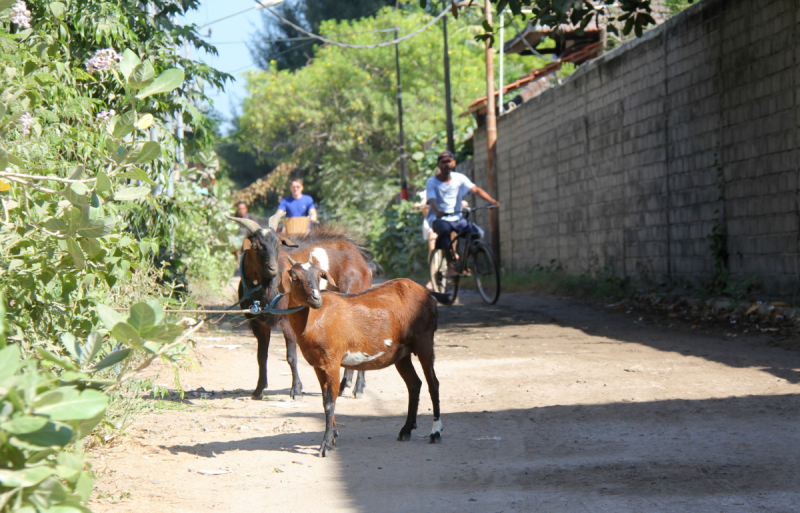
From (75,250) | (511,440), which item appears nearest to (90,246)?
(75,250)

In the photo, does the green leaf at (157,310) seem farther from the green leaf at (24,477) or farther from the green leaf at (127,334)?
the green leaf at (24,477)

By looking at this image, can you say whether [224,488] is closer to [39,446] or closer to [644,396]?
[39,446]

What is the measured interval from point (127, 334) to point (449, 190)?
9240mm

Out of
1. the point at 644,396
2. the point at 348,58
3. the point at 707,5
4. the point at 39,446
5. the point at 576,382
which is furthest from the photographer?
the point at 348,58

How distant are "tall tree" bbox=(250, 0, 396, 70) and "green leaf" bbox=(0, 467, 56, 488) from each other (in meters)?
40.6

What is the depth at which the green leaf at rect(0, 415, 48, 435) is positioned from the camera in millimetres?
1560

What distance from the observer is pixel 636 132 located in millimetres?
10914

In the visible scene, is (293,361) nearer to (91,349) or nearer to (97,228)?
(97,228)

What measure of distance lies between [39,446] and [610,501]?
7.83 ft

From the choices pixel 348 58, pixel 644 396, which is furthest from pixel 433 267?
pixel 348 58

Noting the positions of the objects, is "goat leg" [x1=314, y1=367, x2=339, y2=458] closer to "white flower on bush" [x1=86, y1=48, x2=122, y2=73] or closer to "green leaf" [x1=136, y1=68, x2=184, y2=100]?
"green leaf" [x1=136, y1=68, x2=184, y2=100]

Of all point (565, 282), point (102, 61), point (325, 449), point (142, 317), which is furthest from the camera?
point (565, 282)

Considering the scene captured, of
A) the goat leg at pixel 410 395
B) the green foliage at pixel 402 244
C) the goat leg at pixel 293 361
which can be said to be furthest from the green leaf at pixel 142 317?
the green foliage at pixel 402 244

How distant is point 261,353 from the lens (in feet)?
19.2
